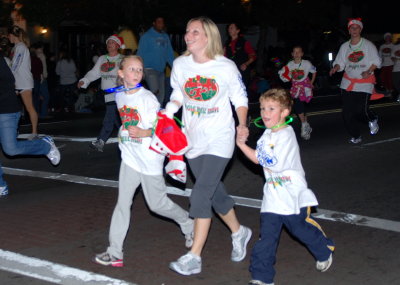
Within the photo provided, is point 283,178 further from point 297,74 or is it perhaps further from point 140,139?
point 297,74

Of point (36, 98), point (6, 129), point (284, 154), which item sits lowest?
point (36, 98)

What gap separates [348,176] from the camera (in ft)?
31.2

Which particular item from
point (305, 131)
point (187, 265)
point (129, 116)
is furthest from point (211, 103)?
point (305, 131)

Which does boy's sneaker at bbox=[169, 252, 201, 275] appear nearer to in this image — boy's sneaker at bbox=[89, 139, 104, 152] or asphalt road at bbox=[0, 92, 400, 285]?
asphalt road at bbox=[0, 92, 400, 285]

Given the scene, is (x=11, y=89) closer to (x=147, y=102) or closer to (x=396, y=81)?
(x=147, y=102)

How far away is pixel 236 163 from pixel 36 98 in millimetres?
8247

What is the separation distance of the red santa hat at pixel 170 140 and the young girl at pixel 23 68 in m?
7.36

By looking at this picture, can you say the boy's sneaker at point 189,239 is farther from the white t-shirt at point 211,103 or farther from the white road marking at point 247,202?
the white road marking at point 247,202

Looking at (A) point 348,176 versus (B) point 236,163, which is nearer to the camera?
(A) point 348,176

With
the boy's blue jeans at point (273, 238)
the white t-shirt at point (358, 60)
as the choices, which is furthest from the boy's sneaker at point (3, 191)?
the white t-shirt at point (358, 60)

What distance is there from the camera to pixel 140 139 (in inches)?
228

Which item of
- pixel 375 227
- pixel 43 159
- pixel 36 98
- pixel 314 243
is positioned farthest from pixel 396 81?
pixel 314 243

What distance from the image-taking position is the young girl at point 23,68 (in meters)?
12.4

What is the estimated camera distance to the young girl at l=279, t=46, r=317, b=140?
503 inches
